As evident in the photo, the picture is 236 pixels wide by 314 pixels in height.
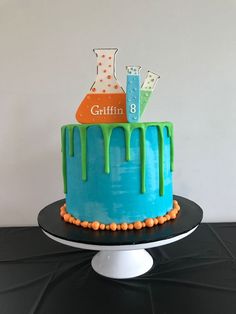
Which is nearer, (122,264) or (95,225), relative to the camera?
(95,225)

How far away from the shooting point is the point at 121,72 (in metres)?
1.45

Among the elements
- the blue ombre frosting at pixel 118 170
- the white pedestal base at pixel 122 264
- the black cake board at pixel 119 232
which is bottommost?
the white pedestal base at pixel 122 264

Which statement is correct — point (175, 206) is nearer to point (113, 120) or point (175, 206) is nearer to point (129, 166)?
point (129, 166)

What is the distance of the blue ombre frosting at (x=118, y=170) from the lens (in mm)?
947

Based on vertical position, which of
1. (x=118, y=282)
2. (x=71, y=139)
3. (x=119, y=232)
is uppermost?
(x=71, y=139)

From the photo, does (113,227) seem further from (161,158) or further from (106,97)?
(106,97)

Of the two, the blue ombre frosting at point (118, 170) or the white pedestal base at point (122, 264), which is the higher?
the blue ombre frosting at point (118, 170)

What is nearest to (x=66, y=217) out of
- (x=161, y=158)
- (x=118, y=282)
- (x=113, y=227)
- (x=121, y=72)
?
(x=113, y=227)

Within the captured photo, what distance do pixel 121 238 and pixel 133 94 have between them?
0.47 meters

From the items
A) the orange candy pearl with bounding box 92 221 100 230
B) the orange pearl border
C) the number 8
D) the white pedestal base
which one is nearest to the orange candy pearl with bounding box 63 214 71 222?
the orange pearl border

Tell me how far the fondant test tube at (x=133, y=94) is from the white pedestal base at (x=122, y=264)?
1.75ft

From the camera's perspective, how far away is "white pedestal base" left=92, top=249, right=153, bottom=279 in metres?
1.08

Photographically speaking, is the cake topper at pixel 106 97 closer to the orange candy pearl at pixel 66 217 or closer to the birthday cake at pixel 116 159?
the birthday cake at pixel 116 159

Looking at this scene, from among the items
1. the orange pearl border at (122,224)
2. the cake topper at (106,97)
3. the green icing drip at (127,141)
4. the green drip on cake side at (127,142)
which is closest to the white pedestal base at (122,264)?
the orange pearl border at (122,224)
